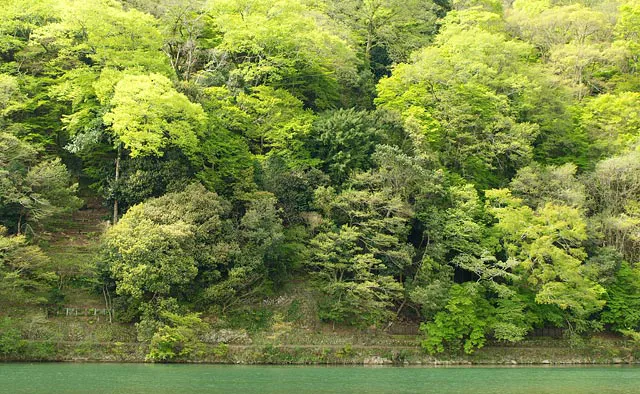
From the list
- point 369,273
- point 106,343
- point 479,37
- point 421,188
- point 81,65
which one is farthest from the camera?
point 479,37

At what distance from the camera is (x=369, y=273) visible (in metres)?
37.0

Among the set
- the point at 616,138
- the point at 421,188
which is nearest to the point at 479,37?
the point at 616,138

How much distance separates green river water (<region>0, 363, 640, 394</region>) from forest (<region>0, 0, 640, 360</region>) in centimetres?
466

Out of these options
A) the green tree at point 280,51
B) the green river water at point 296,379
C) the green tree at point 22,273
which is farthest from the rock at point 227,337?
the green tree at point 280,51

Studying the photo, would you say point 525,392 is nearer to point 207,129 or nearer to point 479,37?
point 207,129

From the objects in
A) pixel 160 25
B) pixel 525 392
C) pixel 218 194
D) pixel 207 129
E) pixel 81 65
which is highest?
pixel 160 25

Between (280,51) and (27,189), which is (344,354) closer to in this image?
(27,189)

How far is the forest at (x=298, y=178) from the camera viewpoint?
117ft

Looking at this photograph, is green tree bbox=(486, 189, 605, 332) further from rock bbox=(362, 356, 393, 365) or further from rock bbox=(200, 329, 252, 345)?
rock bbox=(200, 329, 252, 345)

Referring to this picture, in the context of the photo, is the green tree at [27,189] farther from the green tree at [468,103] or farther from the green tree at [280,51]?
the green tree at [468,103]

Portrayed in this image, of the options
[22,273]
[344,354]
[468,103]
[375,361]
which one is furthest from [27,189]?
[468,103]

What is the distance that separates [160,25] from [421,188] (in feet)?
72.2

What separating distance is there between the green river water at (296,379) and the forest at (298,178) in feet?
15.3

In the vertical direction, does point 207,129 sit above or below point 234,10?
below
